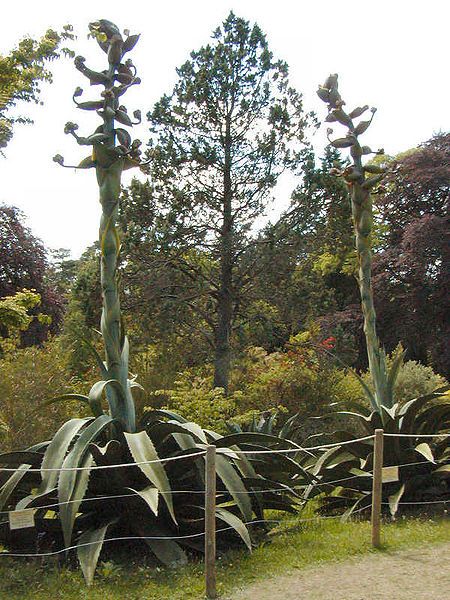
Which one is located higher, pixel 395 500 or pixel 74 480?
pixel 74 480

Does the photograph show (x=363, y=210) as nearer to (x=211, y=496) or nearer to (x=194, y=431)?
(x=194, y=431)

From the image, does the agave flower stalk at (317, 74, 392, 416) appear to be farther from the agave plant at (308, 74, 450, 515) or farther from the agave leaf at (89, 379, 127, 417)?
the agave leaf at (89, 379, 127, 417)

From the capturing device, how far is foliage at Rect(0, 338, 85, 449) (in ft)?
36.3

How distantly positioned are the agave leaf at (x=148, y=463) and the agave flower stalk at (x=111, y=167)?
58 cm

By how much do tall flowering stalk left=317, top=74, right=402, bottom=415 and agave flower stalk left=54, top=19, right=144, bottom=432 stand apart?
10.3 ft

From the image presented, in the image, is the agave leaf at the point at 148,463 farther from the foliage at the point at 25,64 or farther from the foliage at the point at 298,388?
the foliage at the point at 298,388

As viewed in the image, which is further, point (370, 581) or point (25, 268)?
point (25, 268)

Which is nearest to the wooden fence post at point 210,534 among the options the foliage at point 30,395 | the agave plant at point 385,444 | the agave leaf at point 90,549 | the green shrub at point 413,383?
the agave leaf at point 90,549

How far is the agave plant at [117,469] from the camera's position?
5.61m

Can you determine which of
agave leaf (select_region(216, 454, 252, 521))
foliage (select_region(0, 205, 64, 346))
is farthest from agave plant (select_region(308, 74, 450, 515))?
foliage (select_region(0, 205, 64, 346))

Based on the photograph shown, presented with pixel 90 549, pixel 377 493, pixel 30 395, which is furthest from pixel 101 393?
pixel 30 395

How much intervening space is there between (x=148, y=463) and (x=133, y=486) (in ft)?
2.60

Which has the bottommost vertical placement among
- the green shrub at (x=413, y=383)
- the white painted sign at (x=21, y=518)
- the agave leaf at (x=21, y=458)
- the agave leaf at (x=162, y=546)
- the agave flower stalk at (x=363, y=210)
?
the agave leaf at (x=162, y=546)

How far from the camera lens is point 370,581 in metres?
5.27
